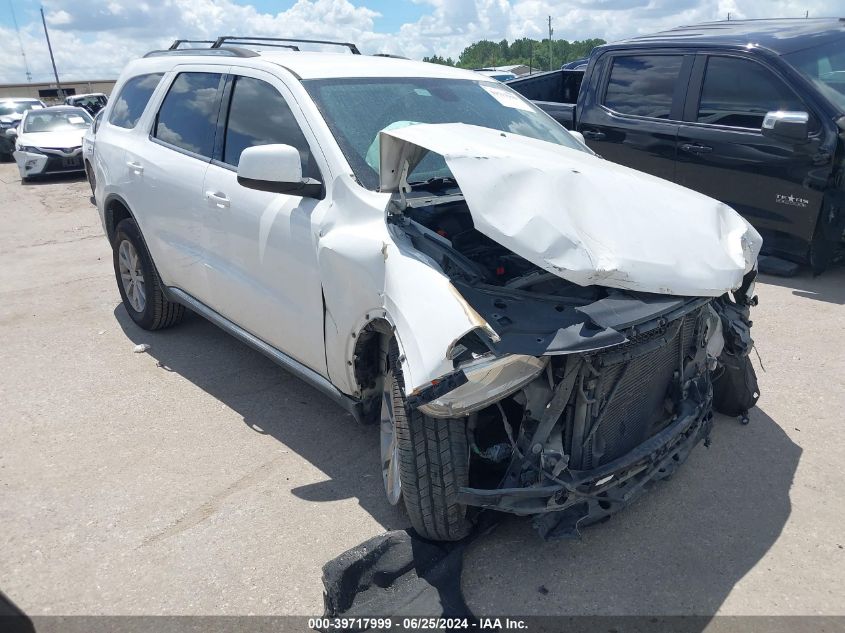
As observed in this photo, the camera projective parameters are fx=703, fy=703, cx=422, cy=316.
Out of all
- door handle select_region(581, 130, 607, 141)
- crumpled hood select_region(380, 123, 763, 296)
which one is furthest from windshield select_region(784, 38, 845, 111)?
crumpled hood select_region(380, 123, 763, 296)

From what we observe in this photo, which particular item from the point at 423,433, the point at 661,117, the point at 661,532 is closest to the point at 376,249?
A: the point at 423,433

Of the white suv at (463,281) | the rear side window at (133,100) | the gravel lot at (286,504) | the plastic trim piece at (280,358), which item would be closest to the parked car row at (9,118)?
the rear side window at (133,100)

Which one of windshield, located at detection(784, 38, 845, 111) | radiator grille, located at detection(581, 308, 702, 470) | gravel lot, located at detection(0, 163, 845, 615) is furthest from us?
windshield, located at detection(784, 38, 845, 111)

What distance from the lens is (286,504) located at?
3.30 m

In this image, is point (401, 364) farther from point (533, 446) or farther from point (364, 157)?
point (364, 157)

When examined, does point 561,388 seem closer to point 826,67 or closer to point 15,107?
point 826,67

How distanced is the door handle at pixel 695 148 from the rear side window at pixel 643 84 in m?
0.42

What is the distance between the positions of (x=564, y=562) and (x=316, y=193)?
76.7 inches

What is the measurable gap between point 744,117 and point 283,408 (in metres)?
4.68

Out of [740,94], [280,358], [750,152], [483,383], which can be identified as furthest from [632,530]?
[740,94]

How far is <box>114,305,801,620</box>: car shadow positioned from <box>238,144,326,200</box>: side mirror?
1.43 m

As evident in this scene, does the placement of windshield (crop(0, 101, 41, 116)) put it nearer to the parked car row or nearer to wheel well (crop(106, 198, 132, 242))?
the parked car row

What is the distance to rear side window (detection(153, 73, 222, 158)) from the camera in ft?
13.6

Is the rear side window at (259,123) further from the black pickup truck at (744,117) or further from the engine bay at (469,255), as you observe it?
the black pickup truck at (744,117)
